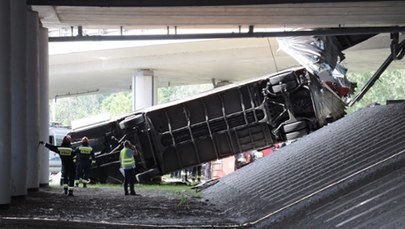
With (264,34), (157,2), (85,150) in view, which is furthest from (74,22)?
(264,34)

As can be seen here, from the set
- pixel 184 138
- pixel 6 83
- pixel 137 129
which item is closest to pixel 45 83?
pixel 137 129

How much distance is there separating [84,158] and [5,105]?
22.4 feet

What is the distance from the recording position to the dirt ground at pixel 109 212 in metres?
10.1

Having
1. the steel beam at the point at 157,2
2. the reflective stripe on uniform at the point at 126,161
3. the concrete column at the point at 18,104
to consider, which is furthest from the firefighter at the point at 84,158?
the steel beam at the point at 157,2

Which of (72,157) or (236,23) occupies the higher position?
(236,23)

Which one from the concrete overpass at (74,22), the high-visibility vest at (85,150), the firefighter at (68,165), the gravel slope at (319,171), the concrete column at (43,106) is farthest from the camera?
the concrete column at (43,106)

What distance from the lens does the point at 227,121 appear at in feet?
68.9

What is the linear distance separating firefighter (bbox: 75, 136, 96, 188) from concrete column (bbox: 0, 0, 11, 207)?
6313 millimetres

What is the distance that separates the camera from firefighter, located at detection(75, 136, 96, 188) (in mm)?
19062

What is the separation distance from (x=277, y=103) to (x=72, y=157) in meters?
7.26

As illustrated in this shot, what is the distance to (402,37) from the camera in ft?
85.8

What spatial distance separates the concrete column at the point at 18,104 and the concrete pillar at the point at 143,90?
2156 cm

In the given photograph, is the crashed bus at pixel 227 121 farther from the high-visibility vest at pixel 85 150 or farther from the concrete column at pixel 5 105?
the concrete column at pixel 5 105

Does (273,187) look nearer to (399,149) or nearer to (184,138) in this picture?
(399,149)
